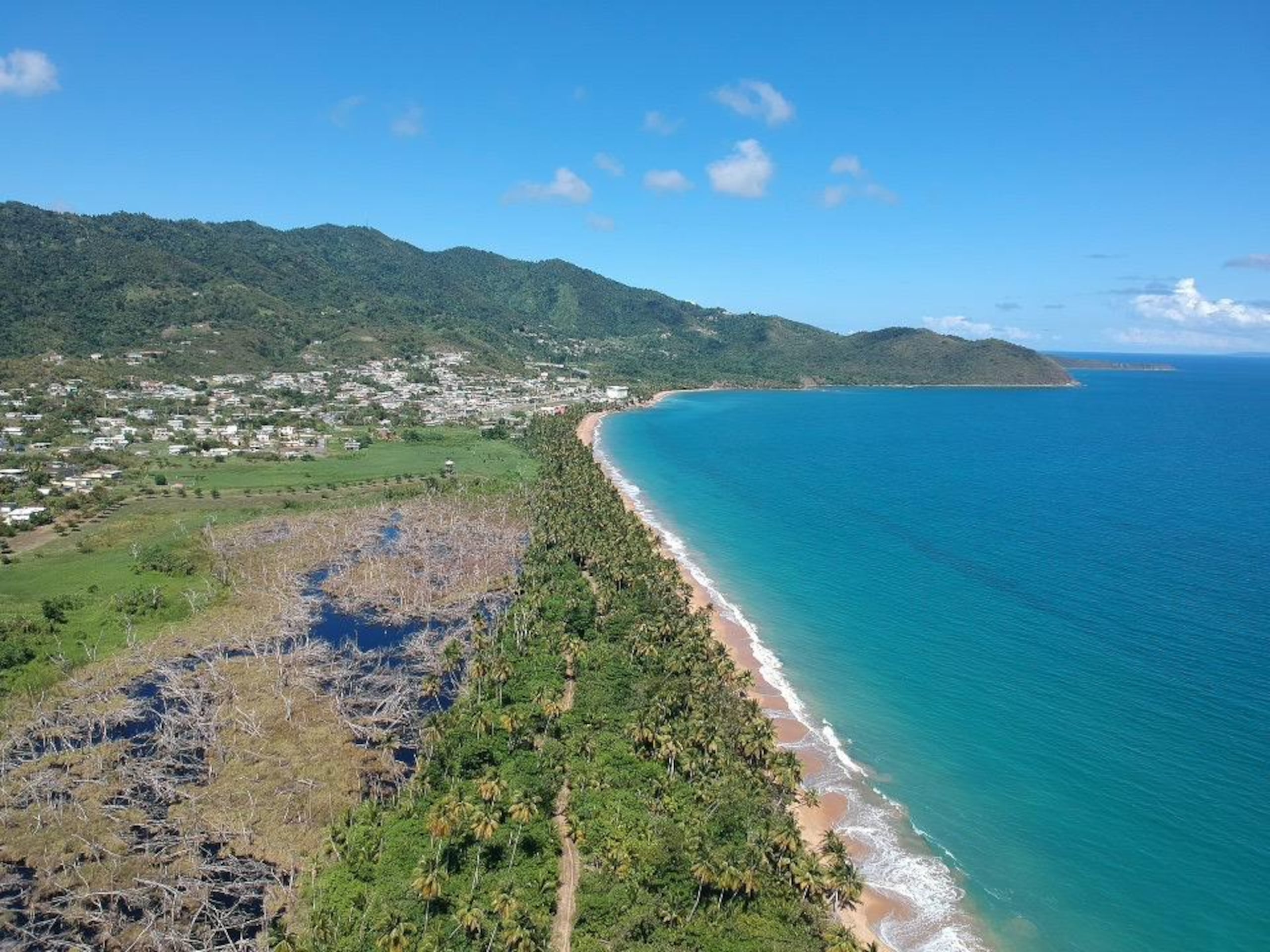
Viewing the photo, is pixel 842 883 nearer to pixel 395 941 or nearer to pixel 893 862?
pixel 893 862

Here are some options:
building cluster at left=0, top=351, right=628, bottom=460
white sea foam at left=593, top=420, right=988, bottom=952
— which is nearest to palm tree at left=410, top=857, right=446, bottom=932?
white sea foam at left=593, top=420, right=988, bottom=952

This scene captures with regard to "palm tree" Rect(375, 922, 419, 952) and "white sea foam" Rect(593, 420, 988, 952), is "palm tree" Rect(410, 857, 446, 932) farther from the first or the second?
"white sea foam" Rect(593, 420, 988, 952)

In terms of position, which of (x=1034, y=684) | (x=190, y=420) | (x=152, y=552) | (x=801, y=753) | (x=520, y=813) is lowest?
(x=801, y=753)

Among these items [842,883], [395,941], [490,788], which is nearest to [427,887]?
[395,941]

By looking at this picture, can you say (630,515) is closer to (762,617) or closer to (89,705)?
(762,617)

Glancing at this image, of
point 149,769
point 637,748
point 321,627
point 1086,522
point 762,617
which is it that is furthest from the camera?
point 1086,522

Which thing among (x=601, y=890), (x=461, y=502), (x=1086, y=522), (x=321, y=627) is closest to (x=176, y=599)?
(x=321, y=627)
